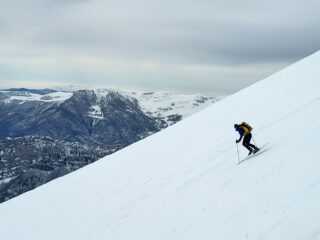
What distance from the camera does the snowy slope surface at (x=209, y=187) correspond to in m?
15.7

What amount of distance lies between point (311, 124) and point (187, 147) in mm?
16482

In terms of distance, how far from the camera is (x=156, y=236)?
64.1ft

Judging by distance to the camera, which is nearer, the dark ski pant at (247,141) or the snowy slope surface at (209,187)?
the snowy slope surface at (209,187)

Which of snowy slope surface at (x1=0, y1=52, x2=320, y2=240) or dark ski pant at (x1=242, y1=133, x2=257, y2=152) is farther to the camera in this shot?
dark ski pant at (x1=242, y1=133, x2=257, y2=152)

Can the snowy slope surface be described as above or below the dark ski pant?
below

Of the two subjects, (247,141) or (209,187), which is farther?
(247,141)

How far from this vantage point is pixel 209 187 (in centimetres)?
2222

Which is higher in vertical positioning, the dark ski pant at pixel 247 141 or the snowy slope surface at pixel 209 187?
the dark ski pant at pixel 247 141

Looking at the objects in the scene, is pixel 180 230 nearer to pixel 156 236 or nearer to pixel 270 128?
pixel 156 236

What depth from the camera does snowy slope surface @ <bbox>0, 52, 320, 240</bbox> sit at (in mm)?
15688

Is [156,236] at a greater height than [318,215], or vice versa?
[318,215]

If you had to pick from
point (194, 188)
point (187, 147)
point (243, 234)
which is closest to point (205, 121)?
point (187, 147)

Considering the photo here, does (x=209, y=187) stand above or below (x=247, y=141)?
below

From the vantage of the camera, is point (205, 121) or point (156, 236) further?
point (205, 121)
